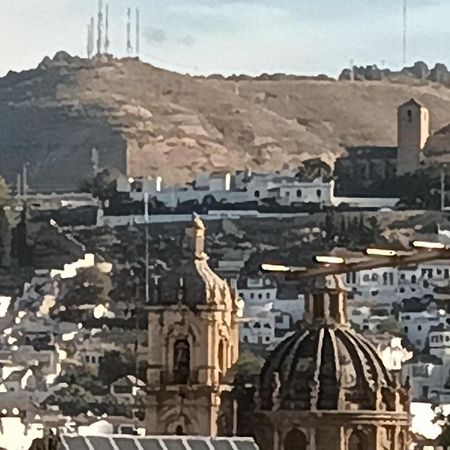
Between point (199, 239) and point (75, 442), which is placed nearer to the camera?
point (75, 442)

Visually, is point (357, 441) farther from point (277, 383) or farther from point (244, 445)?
point (244, 445)

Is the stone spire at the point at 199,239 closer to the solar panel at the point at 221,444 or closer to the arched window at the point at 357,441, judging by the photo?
the arched window at the point at 357,441

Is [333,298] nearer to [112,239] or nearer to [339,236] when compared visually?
[339,236]

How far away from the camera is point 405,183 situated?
184250mm

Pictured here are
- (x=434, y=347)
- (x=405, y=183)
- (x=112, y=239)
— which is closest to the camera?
(x=434, y=347)

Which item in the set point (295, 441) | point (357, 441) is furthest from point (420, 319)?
point (295, 441)

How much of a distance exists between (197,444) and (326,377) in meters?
19.3

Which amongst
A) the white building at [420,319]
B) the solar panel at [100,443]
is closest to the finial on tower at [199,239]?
the solar panel at [100,443]

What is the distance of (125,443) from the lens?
28719 millimetres

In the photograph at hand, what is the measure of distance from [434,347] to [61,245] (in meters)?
44.6

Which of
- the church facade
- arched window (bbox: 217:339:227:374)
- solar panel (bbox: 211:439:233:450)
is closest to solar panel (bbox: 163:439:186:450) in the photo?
solar panel (bbox: 211:439:233:450)

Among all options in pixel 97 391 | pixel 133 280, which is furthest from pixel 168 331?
pixel 133 280

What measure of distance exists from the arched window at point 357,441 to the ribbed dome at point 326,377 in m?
0.45

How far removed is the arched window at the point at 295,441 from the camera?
4759cm
